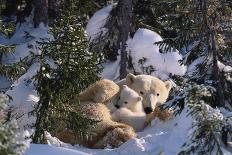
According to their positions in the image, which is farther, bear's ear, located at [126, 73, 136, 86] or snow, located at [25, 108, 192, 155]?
bear's ear, located at [126, 73, 136, 86]

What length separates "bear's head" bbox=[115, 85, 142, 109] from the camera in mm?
10984

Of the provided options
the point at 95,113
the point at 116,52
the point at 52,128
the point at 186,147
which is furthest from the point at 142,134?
the point at 116,52

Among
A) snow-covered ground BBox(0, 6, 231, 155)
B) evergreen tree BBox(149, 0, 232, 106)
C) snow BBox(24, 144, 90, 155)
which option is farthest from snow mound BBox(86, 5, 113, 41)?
snow BBox(24, 144, 90, 155)

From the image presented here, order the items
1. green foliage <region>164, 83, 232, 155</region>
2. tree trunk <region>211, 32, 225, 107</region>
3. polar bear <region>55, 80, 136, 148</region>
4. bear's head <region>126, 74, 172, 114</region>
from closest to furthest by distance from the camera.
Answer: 1. green foliage <region>164, 83, 232, 155</region>
2. tree trunk <region>211, 32, 225, 107</region>
3. polar bear <region>55, 80, 136, 148</region>
4. bear's head <region>126, 74, 172, 114</region>

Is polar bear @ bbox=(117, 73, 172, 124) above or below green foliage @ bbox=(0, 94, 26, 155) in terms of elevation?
below

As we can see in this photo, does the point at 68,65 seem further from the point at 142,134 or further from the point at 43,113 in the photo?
the point at 142,134

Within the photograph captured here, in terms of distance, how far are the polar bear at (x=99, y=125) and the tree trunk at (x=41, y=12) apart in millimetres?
8257

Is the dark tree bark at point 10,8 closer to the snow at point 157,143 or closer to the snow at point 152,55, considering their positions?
the snow at point 152,55

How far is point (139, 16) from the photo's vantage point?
17906mm

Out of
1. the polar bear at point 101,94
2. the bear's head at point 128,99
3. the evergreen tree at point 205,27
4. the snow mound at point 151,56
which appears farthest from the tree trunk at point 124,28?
the evergreen tree at point 205,27

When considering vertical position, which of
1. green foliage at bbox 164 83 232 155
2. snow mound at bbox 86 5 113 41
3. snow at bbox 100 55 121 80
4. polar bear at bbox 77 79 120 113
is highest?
snow mound at bbox 86 5 113 41

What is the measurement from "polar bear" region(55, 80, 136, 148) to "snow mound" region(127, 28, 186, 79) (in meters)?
4.67

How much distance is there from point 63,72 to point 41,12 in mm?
10336

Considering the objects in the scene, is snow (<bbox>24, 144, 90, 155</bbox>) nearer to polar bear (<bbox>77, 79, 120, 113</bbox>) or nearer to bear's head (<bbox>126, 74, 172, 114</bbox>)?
polar bear (<bbox>77, 79, 120, 113</bbox>)
